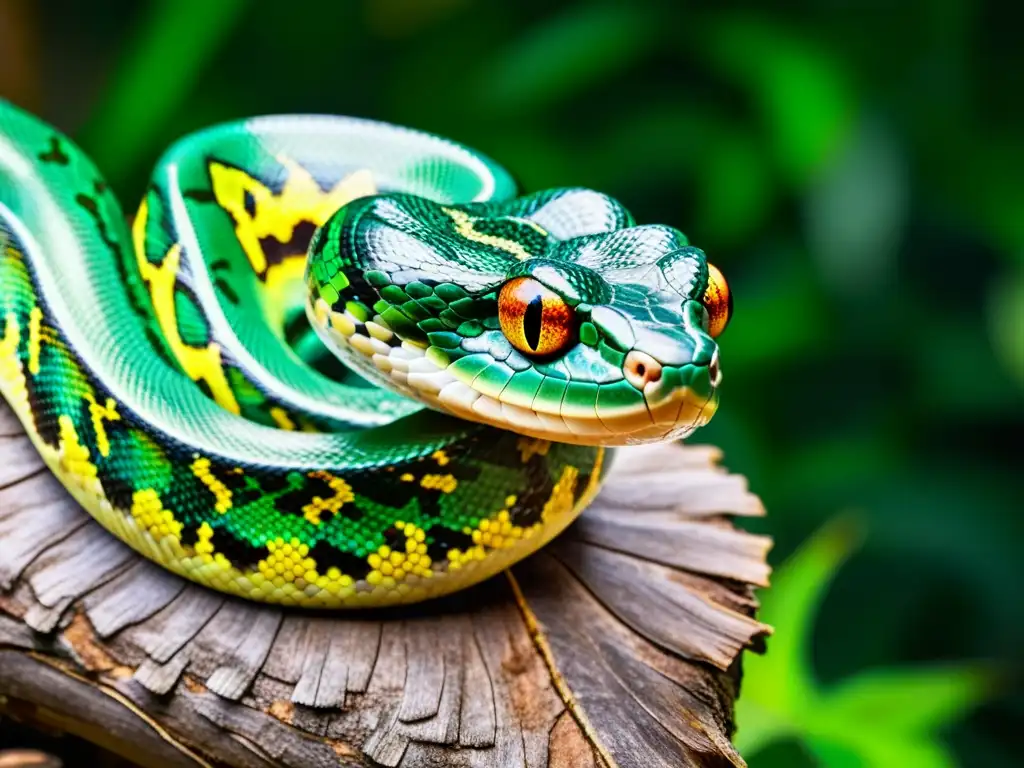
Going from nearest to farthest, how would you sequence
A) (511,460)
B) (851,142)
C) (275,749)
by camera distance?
1. (275,749)
2. (511,460)
3. (851,142)

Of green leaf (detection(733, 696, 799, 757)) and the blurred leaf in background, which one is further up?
the blurred leaf in background

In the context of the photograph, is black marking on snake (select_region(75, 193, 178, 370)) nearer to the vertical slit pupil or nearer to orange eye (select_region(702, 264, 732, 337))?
the vertical slit pupil

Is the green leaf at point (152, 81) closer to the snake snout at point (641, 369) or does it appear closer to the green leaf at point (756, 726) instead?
the green leaf at point (756, 726)

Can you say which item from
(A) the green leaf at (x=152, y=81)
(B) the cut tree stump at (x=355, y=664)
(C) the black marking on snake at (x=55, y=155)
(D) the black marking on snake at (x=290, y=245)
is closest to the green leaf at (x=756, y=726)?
(B) the cut tree stump at (x=355, y=664)

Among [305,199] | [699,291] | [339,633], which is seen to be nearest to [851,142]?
[305,199]

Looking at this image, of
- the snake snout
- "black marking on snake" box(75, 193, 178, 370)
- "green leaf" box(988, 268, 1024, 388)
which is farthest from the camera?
"green leaf" box(988, 268, 1024, 388)

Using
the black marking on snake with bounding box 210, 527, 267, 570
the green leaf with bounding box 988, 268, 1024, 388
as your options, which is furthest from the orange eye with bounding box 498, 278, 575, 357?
the green leaf with bounding box 988, 268, 1024, 388

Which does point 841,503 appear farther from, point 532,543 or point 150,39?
point 150,39
